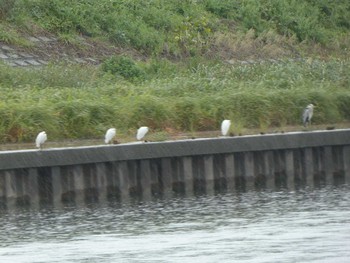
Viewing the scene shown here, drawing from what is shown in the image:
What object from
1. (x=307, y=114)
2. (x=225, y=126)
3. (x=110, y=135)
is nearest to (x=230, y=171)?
(x=225, y=126)

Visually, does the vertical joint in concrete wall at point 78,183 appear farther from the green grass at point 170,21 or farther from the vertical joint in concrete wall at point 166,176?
the green grass at point 170,21

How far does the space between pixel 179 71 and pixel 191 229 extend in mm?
16985

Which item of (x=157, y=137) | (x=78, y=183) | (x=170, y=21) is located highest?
(x=170, y=21)

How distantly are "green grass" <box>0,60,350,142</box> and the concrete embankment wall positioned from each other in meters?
1.56

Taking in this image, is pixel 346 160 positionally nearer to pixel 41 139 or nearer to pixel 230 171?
pixel 230 171

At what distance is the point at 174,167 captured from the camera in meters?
31.5

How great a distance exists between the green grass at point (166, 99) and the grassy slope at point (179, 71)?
0.02 m

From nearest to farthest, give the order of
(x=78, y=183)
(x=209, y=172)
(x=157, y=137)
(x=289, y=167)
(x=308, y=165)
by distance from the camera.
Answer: (x=78, y=183), (x=209, y=172), (x=157, y=137), (x=289, y=167), (x=308, y=165)

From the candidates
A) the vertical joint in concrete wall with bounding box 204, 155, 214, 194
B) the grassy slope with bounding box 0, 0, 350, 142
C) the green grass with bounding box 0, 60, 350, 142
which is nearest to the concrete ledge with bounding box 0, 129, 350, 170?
the vertical joint in concrete wall with bounding box 204, 155, 214, 194

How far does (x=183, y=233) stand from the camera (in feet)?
86.7

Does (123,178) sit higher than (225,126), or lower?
lower

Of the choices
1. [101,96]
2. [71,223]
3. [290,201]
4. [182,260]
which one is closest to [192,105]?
[101,96]

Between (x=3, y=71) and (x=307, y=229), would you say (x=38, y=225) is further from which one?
(x=3, y=71)

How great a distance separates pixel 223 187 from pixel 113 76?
9.25 meters
